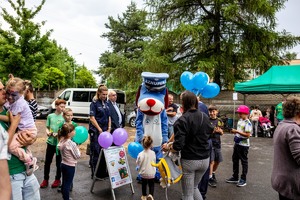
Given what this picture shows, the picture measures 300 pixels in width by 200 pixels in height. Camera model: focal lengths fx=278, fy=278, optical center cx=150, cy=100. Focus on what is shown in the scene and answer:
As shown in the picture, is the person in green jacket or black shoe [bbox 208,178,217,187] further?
black shoe [bbox 208,178,217,187]

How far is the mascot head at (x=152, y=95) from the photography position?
5137mm

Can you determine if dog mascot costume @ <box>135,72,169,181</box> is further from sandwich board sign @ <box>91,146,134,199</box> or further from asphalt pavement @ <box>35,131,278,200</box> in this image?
asphalt pavement @ <box>35,131,278,200</box>

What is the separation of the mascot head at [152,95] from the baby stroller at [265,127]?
9.91 meters

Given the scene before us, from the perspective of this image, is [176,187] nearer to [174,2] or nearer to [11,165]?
[11,165]

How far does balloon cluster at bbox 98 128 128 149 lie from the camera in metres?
4.59

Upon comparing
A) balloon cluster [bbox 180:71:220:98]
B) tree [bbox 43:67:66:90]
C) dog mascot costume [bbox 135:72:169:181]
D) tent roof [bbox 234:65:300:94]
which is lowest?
dog mascot costume [bbox 135:72:169:181]

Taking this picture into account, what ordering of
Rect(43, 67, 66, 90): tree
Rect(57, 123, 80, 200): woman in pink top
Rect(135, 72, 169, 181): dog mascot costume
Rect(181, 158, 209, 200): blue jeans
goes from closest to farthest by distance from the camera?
Rect(181, 158, 209, 200): blue jeans → Rect(57, 123, 80, 200): woman in pink top → Rect(135, 72, 169, 181): dog mascot costume → Rect(43, 67, 66, 90): tree

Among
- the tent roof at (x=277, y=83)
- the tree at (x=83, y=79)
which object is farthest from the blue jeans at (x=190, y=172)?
the tree at (x=83, y=79)

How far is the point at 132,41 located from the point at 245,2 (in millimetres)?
19532

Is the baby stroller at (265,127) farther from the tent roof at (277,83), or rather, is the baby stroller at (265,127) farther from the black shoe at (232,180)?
the black shoe at (232,180)

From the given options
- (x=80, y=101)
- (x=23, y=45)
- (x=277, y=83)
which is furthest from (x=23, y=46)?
(x=277, y=83)

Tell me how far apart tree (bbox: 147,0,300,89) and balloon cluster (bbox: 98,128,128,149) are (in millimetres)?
12203

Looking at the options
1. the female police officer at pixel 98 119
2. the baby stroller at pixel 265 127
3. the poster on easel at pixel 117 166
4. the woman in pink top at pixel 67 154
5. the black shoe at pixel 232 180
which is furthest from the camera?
the baby stroller at pixel 265 127

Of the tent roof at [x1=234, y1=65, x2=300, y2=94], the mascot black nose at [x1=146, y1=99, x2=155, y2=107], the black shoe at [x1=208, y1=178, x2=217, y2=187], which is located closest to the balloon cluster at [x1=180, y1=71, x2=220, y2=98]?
the mascot black nose at [x1=146, y1=99, x2=155, y2=107]
